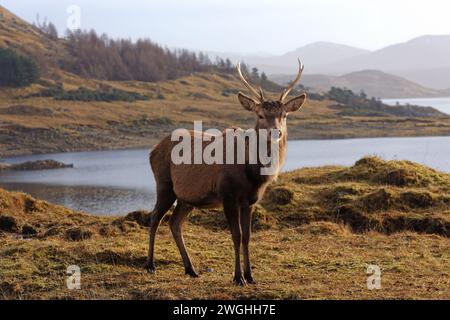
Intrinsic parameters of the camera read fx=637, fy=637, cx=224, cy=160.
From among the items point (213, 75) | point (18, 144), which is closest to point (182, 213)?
point (18, 144)

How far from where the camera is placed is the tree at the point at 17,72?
85.8 m

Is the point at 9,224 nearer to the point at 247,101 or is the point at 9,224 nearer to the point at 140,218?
the point at 140,218

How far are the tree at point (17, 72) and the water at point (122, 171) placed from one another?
95.3ft

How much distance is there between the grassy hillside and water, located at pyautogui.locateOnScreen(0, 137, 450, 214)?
11.0 meters

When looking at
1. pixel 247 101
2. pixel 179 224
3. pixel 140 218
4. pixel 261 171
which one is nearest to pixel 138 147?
pixel 140 218

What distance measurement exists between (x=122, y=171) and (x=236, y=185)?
3818 centimetres

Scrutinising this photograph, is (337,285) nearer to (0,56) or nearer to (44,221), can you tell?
(44,221)

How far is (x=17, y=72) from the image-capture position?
282ft

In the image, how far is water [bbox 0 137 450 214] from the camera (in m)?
32.1

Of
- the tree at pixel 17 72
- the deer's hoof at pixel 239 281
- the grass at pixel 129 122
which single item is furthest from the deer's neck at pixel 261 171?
the tree at pixel 17 72

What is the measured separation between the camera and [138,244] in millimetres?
12039

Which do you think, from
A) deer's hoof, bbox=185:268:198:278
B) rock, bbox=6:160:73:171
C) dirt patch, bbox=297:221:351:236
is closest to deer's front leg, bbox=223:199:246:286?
deer's hoof, bbox=185:268:198:278

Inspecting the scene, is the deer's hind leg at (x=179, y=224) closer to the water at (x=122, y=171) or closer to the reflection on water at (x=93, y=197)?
the reflection on water at (x=93, y=197)

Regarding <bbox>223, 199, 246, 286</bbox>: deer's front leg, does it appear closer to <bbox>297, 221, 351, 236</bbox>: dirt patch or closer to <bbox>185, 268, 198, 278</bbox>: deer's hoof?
<bbox>185, 268, 198, 278</bbox>: deer's hoof
